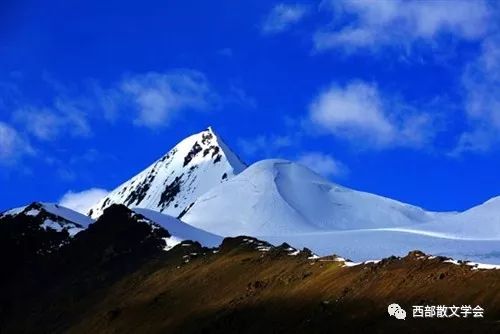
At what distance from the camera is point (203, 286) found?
69188 millimetres

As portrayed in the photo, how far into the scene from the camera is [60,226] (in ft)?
344

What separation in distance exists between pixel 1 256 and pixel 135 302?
110 ft

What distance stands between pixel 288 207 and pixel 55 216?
6684 centimetres

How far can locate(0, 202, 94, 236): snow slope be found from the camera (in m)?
105

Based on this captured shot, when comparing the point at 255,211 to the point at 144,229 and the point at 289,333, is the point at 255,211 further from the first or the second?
the point at 289,333

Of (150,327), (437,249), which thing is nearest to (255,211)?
(437,249)

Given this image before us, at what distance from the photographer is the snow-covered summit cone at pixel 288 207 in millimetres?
157500
